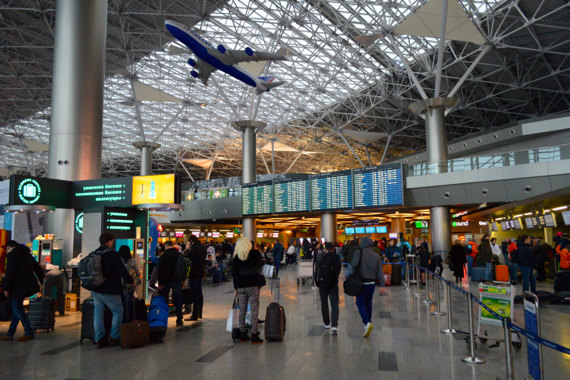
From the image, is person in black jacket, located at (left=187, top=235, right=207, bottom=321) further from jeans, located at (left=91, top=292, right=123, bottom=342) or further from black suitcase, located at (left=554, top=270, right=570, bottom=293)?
black suitcase, located at (left=554, top=270, right=570, bottom=293)

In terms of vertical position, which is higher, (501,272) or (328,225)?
(328,225)

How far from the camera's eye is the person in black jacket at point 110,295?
625 centimetres

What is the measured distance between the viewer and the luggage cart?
14975 millimetres

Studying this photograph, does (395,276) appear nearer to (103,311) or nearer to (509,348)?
(103,311)

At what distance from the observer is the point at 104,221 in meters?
9.88

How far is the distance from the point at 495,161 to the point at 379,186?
5.42m

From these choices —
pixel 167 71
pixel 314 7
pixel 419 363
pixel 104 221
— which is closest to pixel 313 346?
pixel 419 363

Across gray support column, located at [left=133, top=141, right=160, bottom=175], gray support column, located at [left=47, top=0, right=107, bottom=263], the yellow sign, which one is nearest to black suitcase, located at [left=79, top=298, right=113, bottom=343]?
the yellow sign

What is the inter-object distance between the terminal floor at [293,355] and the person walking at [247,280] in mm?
297

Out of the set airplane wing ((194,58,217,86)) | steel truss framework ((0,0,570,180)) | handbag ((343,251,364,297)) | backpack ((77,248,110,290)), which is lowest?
handbag ((343,251,364,297))

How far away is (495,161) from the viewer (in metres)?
19.0

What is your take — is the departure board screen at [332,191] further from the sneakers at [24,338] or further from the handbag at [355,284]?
the sneakers at [24,338]

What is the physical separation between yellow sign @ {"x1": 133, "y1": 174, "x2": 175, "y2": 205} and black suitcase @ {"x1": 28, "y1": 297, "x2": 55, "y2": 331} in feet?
10.2

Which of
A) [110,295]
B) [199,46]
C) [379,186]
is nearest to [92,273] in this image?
[110,295]
